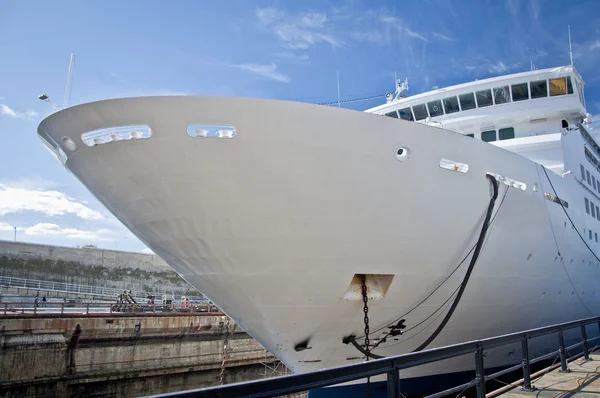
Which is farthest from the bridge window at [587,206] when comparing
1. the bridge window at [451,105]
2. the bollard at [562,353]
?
the bollard at [562,353]

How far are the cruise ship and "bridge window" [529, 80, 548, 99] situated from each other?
136 inches

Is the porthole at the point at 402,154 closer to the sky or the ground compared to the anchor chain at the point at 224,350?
closer to the sky

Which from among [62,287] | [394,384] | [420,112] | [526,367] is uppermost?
[420,112]

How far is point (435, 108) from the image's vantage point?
11.9 m

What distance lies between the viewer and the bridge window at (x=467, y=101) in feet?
38.1

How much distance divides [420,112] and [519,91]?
93.0 inches

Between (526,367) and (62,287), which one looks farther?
(62,287)

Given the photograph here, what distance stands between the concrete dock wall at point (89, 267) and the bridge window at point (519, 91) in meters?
22.7

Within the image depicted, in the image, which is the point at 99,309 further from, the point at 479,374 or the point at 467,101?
the point at 479,374

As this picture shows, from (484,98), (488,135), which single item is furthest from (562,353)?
(484,98)

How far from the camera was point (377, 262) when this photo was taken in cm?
639

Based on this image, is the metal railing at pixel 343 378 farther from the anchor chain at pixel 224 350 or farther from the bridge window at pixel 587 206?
the anchor chain at pixel 224 350

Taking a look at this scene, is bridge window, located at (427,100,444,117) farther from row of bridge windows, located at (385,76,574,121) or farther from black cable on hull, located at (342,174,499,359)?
black cable on hull, located at (342,174,499,359)

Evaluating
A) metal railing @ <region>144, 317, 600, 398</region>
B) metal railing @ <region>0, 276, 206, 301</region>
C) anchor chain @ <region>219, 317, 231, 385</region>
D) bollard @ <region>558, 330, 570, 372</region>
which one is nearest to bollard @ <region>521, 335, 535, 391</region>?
metal railing @ <region>144, 317, 600, 398</region>
